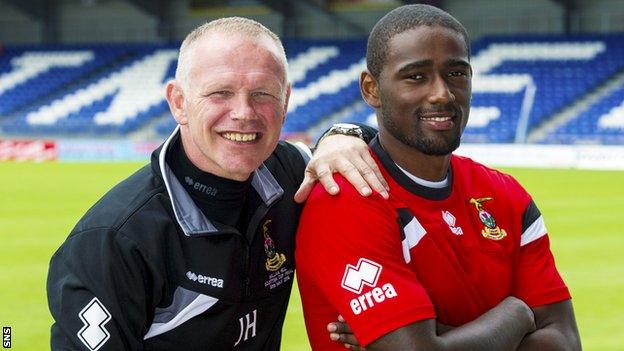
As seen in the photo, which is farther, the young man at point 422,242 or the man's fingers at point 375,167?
the man's fingers at point 375,167

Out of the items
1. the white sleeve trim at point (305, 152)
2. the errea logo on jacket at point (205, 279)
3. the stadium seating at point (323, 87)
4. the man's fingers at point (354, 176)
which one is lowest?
the stadium seating at point (323, 87)

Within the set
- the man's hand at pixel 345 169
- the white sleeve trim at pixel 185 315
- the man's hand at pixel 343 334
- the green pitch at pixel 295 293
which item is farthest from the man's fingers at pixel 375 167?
the green pitch at pixel 295 293

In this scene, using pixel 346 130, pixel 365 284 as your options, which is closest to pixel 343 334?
pixel 365 284

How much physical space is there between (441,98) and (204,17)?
37.2 meters

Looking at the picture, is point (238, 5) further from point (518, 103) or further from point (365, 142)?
point (365, 142)

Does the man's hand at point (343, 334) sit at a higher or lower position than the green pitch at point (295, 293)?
higher

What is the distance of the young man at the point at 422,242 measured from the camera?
3.45m

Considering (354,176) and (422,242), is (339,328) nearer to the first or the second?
(422,242)

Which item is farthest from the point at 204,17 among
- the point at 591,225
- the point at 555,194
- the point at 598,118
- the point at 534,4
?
the point at 591,225

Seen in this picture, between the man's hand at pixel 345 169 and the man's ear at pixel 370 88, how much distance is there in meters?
0.19

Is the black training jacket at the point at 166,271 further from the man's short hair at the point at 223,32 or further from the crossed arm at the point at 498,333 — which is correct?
the crossed arm at the point at 498,333

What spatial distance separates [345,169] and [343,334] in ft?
2.02

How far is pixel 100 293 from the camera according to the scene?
3342 millimetres

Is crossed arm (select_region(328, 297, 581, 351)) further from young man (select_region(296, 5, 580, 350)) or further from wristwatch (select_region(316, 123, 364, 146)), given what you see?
wristwatch (select_region(316, 123, 364, 146))
